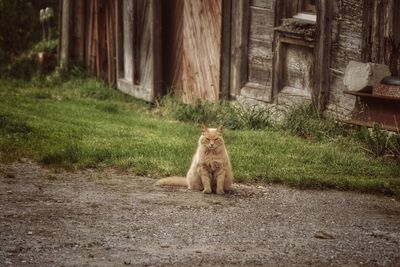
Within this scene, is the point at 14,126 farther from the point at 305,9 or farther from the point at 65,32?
the point at 65,32

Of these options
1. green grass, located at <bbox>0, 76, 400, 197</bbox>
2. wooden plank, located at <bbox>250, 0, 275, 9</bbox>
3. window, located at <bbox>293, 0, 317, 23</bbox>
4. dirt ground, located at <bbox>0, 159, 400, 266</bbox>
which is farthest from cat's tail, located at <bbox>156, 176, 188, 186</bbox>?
wooden plank, located at <bbox>250, 0, 275, 9</bbox>

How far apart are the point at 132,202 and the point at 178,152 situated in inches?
85.6

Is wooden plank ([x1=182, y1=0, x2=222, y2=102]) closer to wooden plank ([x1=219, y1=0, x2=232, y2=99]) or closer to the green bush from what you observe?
wooden plank ([x1=219, y1=0, x2=232, y2=99])

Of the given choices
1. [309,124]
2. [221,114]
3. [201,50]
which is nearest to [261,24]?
[221,114]

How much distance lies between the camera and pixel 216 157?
8.50 meters

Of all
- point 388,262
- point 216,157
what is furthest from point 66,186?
point 388,262

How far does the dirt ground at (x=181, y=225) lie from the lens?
649 cm

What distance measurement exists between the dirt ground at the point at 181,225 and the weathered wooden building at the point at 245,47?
2.67 meters

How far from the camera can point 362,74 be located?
10469 millimetres

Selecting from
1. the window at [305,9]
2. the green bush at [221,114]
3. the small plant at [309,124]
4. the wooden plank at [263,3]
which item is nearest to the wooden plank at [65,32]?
the green bush at [221,114]

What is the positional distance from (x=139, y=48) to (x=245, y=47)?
10.0 ft

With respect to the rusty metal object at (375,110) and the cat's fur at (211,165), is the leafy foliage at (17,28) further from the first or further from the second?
the cat's fur at (211,165)

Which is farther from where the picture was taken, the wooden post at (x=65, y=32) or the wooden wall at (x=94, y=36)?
the wooden post at (x=65, y=32)

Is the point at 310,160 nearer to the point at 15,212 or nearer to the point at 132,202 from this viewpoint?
the point at 132,202
